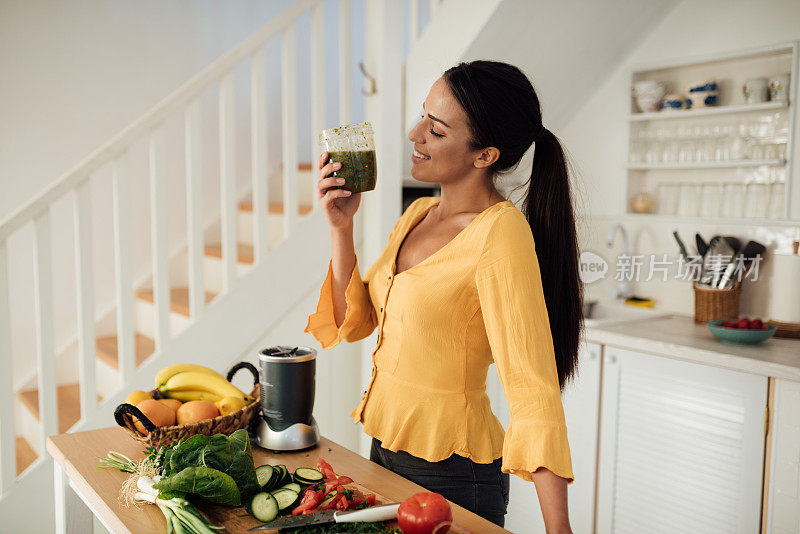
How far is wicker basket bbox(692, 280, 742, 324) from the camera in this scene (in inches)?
111

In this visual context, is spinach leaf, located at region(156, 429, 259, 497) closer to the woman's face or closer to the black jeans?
the black jeans

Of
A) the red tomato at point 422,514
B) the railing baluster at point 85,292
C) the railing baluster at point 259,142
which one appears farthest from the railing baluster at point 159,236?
the red tomato at point 422,514

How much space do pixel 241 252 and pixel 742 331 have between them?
2.33 metres

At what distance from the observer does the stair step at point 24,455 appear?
279 cm

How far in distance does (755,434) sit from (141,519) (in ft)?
6.75

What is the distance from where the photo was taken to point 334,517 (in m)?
1.00

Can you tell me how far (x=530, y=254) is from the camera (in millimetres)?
1143

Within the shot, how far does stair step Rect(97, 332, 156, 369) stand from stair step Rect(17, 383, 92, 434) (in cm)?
23

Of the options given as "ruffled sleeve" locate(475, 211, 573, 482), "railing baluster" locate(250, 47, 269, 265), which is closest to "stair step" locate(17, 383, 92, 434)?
"railing baluster" locate(250, 47, 269, 265)

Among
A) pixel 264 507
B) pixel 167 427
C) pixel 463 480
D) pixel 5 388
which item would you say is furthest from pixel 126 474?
pixel 5 388

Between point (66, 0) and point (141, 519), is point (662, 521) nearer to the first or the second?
point (141, 519)

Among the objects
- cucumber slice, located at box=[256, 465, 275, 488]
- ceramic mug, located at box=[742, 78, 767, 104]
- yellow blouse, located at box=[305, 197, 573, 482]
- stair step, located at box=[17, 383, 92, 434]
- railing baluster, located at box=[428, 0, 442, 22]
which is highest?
railing baluster, located at box=[428, 0, 442, 22]

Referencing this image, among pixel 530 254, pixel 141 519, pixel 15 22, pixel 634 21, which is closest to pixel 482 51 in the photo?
pixel 634 21

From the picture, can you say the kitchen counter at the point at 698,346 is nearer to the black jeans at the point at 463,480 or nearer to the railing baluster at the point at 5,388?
the black jeans at the point at 463,480
